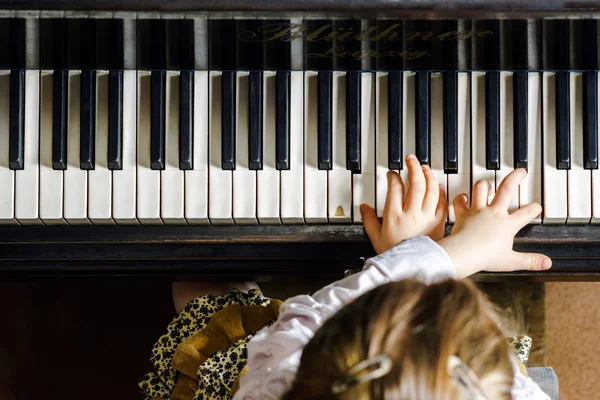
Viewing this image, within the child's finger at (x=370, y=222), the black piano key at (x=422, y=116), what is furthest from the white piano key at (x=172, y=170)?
the black piano key at (x=422, y=116)

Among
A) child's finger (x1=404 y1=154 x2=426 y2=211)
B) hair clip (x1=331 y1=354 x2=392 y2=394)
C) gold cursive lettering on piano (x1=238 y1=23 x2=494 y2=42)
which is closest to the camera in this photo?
hair clip (x1=331 y1=354 x2=392 y2=394)

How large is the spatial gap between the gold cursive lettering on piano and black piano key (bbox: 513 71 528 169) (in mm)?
160

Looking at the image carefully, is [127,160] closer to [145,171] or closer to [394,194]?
[145,171]

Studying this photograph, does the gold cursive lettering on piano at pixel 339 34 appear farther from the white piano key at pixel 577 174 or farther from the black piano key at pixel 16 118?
the black piano key at pixel 16 118

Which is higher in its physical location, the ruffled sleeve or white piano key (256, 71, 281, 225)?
white piano key (256, 71, 281, 225)

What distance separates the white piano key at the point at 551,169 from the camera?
48.2 inches

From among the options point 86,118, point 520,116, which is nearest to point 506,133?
point 520,116

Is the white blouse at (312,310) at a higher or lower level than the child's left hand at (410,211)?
lower

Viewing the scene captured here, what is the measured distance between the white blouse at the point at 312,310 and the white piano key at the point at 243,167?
0.65ft

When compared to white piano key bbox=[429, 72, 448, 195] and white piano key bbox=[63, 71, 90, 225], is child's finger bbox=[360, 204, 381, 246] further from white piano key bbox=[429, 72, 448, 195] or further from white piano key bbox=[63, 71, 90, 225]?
white piano key bbox=[63, 71, 90, 225]

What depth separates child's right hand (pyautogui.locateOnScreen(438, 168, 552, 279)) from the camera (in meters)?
1.21

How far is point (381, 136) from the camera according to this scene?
123cm

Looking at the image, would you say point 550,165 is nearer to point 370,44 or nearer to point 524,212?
point 524,212

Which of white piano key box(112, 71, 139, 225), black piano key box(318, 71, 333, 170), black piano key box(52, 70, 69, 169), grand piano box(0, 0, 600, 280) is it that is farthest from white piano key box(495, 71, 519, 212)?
black piano key box(52, 70, 69, 169)
